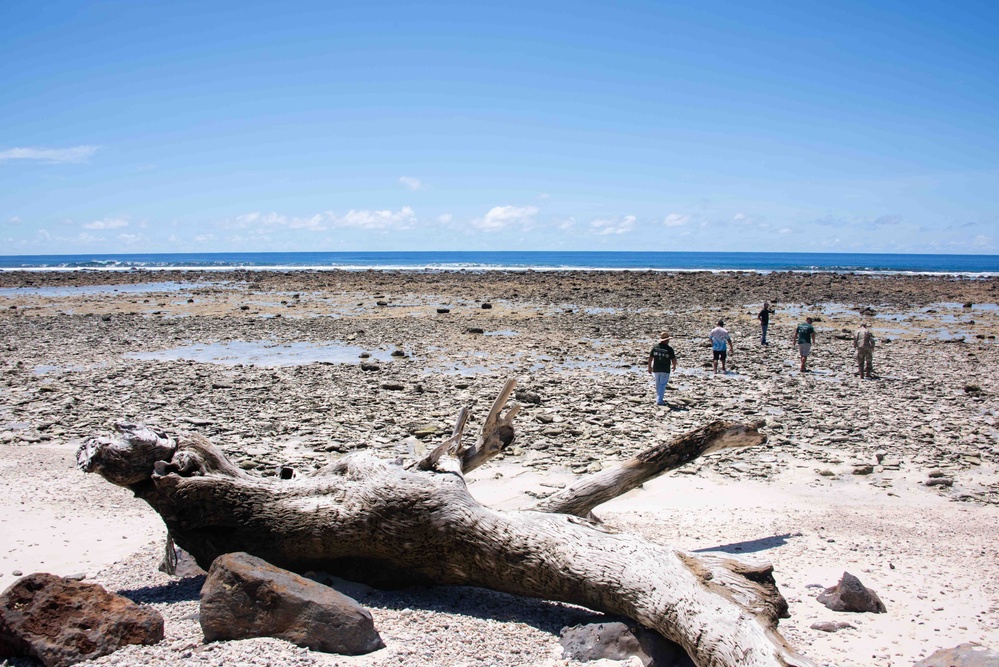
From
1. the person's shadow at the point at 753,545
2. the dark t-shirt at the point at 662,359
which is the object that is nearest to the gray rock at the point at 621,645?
the person's shadow at the point at 753,545

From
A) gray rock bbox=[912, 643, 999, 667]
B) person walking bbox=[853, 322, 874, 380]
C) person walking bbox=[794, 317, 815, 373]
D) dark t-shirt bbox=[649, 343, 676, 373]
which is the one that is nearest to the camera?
gray rock bbox=[912, 643, 999, 667]

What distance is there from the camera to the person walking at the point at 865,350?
18.8 m

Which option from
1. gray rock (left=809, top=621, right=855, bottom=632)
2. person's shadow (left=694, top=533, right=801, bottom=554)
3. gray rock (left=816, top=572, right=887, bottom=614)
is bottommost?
person's shadow (left=694, top=533, right=801, bottom=554)

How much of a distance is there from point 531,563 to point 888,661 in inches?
115

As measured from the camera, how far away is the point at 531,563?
632 centimetres

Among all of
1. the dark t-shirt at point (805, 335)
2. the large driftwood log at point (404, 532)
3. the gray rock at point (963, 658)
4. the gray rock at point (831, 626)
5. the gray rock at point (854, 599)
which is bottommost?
the gray rock at point (831, 626)

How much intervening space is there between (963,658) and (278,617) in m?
4.97

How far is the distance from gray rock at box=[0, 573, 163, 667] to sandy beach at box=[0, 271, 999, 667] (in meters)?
0.19

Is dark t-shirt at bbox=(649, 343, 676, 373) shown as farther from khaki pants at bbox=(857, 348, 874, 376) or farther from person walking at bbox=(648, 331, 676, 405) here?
khaki pants at bbox=(857, 348, 874, 376)

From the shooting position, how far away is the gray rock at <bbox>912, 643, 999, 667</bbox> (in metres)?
5.02

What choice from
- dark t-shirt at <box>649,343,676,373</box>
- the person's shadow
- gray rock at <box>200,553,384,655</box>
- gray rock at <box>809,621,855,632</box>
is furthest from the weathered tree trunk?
dark t-shirt at <box>649,343,676,373</box>

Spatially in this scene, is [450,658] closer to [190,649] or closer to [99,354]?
[190,649]

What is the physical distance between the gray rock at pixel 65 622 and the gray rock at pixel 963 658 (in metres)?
5.75

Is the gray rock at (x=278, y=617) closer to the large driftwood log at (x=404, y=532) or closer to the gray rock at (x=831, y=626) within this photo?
the large driftwood log at (x=404, y=532)
